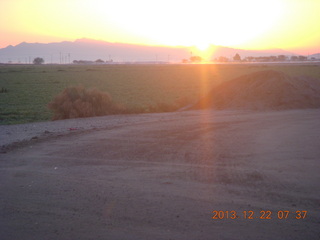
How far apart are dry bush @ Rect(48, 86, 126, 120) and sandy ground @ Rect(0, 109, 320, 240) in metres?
6.71

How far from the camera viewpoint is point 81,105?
70.2 ft

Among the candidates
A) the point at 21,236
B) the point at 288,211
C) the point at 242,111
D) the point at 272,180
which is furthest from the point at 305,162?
the point at 242,111

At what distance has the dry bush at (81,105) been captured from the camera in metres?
21.4

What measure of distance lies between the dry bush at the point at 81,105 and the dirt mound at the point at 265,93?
16.8 ft

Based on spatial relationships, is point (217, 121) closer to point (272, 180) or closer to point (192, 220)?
point (272, 180)

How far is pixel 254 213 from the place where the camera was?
690 centimetres

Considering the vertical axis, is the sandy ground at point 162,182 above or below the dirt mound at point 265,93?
below
